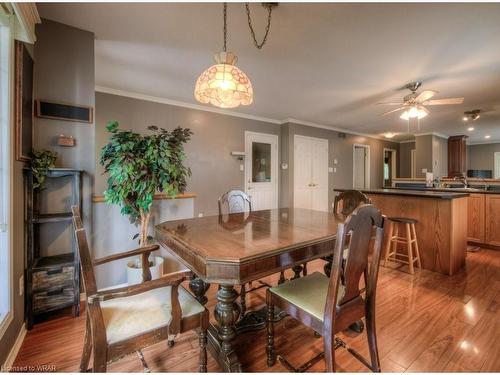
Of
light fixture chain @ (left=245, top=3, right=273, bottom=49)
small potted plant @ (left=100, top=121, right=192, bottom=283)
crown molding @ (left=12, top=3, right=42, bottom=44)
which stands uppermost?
light fixture chain @ (left=245, top=3, right=273, bottom=49)

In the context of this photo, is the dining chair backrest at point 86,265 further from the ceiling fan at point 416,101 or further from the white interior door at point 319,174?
the white interior door at point 319,174

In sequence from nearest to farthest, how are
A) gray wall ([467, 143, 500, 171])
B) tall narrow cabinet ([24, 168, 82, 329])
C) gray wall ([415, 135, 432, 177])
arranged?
tall narrow cabinet ([24, 168, 82, 329]) < gray wall ([415, 135, 432, 177]) < gray wall ([467, 143, 500, 171])

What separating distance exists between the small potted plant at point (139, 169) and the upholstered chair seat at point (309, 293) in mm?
1312

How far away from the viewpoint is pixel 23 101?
65.8 inches

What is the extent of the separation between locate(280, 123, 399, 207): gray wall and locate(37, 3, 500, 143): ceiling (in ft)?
5.03

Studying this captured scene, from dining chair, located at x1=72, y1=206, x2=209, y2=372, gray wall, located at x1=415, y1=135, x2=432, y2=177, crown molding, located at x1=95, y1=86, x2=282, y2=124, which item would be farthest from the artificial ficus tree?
gray wall, located at x1=415, y1=135, x2=432, y2=177

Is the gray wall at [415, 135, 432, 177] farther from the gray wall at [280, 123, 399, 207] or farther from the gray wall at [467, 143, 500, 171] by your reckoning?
the gray wall at [467, 143, 500, 171]

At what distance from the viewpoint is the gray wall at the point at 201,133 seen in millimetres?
3572

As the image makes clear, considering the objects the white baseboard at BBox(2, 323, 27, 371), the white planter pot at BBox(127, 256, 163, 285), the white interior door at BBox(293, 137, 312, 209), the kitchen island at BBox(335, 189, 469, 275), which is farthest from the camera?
the white interior door at BBox(293, 137, 312, 209)

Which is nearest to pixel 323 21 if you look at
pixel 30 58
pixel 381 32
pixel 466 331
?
pixel 381 32

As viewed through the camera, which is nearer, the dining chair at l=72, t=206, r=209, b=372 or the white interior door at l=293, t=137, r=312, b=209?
the dining chair at l=72, t=206, r=209, b=372

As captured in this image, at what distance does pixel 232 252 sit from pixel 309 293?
57cm

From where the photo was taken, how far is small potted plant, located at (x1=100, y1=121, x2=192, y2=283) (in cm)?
201

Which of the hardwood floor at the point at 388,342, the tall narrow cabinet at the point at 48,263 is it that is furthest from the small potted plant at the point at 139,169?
the hardwood floor at the point at 388,342
